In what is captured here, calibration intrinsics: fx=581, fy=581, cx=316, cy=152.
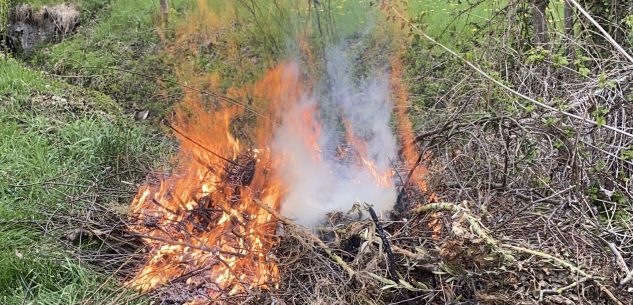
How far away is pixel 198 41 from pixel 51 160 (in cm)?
205

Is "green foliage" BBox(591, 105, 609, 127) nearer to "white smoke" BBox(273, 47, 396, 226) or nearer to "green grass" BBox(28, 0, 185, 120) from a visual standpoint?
"white smoke" BBox(273, 47, 396, 226)

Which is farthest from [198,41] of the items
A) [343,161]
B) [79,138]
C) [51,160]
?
[343,161]

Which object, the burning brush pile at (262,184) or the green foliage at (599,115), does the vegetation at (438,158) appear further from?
the burning brush pile at (262,184)

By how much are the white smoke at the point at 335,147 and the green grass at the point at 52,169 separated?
A: 3.83 feet

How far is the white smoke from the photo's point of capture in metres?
3.62

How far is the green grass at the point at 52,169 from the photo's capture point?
3209 millimetres

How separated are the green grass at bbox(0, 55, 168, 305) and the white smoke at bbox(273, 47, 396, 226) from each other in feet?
3.83

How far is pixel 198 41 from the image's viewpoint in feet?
19.9

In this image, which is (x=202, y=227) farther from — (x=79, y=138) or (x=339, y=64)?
(x=79, y=138)

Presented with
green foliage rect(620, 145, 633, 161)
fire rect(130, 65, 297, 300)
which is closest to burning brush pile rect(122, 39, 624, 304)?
fire rect(130, 65, 297, 300)

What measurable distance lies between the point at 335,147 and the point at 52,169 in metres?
2.19

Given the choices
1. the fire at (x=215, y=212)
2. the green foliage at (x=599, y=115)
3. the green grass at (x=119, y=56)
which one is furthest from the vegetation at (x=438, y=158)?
the green grass at (x=119, y=56)

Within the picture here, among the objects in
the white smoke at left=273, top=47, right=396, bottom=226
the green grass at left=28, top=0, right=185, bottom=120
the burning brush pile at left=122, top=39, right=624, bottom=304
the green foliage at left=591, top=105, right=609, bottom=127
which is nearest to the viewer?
the burning brush pile at left=122, top=39, right=624, bottom=304

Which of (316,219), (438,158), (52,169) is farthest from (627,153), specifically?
(52,169)
